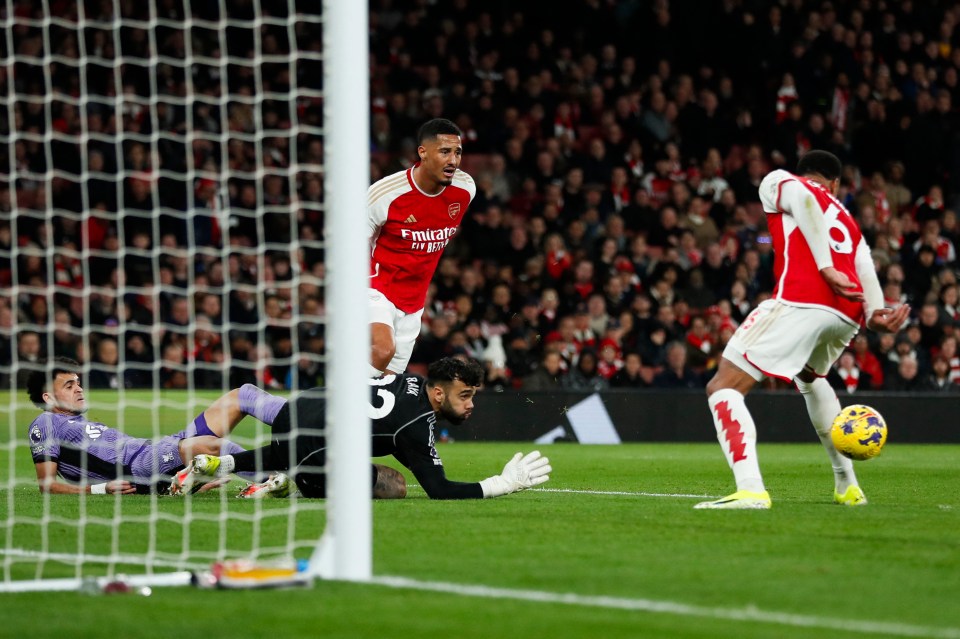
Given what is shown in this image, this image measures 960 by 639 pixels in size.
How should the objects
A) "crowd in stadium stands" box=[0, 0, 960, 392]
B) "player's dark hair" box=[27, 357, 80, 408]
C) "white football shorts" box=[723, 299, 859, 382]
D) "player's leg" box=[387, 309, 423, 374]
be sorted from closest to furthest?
"white football shorts" box=[723, 299, 859, 382] → "player's dark hair" box=[27, 357, 80, 408] → "player's leg" box=[387, 309, 423, 374] → "crowd in stadium stands" box=[0, 0, 960, 392]

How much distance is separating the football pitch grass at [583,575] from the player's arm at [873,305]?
104 cm

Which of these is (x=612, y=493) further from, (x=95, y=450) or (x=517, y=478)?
(x=95, y=450)

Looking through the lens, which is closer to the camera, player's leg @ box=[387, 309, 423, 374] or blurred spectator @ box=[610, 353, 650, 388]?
player's leg @ box=[387, 309, 423, 374]

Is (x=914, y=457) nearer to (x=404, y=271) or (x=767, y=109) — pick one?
(x=404, y=271)

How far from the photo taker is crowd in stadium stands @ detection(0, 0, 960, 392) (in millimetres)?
15781

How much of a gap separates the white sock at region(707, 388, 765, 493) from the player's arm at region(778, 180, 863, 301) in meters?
0.83

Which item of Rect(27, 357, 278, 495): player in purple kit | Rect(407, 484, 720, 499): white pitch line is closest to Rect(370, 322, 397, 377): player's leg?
Rect(27, 357, 278, 495): player in purple kit

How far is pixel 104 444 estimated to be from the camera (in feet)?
29.4

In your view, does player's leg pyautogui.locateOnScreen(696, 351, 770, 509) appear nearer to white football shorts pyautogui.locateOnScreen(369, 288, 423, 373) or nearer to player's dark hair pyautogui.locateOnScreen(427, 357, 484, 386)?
player's dark hair pyautogui.locateOnScreen(427, 357, 484, 386)

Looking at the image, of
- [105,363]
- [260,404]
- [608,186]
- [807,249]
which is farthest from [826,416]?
[608,186]

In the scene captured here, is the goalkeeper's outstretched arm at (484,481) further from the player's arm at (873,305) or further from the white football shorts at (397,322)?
the player's arm at (873,305)

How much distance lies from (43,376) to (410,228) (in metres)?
2.68

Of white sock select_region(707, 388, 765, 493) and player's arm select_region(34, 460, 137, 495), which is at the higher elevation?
white sock select_region(707, 388, 765, 493)

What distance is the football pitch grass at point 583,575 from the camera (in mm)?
4219
